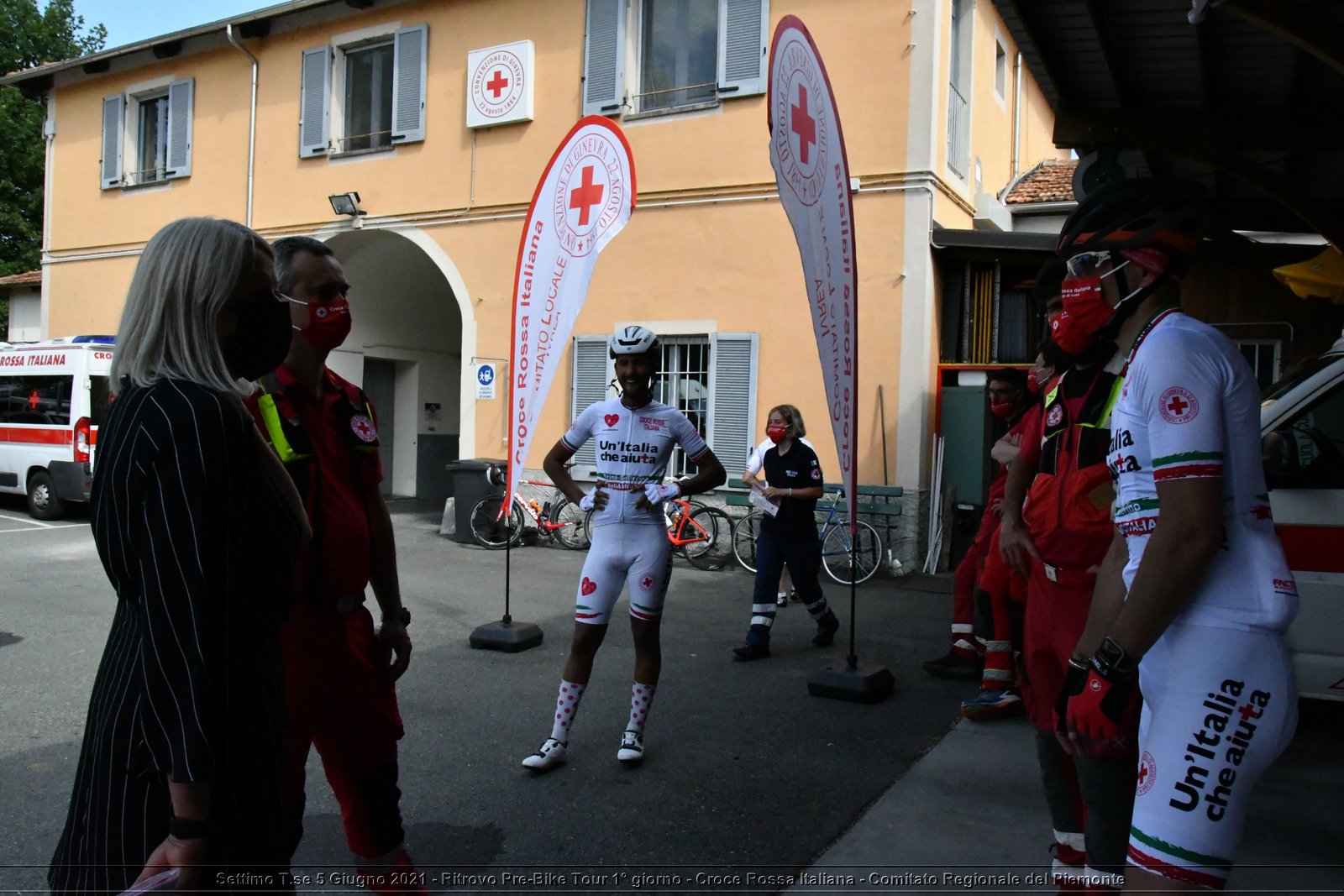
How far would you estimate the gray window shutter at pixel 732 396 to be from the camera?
39.1 ft

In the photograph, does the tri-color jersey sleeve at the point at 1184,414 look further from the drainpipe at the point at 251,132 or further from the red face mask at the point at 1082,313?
the drainpipe at the point at 251,132

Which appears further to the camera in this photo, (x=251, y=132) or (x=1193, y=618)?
(x=251, y=132)

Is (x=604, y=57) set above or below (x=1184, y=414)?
above

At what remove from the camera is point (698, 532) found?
1152cm

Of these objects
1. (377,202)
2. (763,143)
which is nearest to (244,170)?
(377,202)

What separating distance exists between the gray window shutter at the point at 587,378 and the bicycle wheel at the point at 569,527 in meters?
0.51

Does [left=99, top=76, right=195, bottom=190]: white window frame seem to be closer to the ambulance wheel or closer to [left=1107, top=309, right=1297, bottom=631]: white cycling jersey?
the ambulance wheel

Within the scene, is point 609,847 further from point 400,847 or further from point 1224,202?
point 1224,202

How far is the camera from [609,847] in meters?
3.75

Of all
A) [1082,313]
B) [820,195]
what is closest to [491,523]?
[820,195]

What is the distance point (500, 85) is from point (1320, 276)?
1004cm

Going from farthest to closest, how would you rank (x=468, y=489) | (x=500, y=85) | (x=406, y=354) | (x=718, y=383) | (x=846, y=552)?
1. (x=406, y=354)
2. (x=500, y=85)
3. (x=468, y=489)
4. (x=718, y=383)
5. (x=846, y=552)

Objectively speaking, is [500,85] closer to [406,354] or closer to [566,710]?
[406,354]

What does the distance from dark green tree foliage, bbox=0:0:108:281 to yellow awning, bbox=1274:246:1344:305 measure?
3074cm
